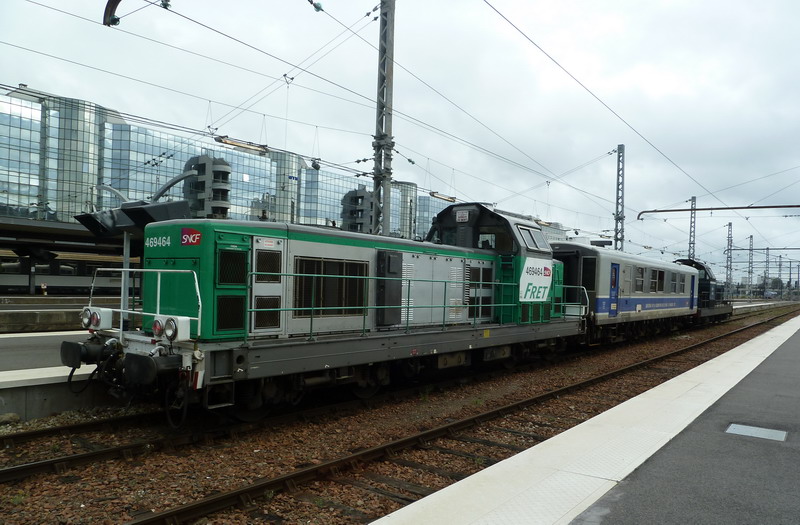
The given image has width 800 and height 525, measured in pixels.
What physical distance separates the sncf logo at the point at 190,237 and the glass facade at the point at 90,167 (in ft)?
107

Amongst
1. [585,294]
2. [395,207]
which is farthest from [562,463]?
[395,207]

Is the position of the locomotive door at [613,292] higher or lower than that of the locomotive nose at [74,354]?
higher

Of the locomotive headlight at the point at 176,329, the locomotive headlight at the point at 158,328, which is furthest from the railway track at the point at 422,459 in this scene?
the locomotive headlight at the point at 158,328

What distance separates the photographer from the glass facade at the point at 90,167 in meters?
44.5

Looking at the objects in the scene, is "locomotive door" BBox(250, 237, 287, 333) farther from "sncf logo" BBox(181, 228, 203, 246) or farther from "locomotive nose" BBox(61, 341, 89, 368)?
"locomotive nose" BBox(61, 341, 89, 368)

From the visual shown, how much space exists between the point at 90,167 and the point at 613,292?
51.2 metres

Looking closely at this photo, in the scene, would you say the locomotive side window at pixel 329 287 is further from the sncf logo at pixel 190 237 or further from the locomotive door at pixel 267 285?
the sncf logo at pixel 190 237

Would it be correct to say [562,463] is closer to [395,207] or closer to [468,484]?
[468,484]

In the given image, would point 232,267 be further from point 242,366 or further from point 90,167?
point 90,167

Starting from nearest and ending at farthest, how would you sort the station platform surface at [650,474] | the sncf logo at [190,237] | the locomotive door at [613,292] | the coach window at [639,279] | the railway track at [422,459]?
the station platform surface at [650,474] < the railway track at [422,459] < the sncf logo at [190,237] < the locomotive door at [613,292] < the coach window at [639,279]

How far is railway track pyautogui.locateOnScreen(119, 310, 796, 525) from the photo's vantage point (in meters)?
4.52

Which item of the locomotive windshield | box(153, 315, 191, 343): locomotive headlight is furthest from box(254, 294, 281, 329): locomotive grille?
the locomotive windshield

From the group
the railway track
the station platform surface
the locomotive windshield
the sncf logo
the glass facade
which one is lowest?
the railway track

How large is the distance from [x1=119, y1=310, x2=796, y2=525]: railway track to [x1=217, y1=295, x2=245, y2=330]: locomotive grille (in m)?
2.13
